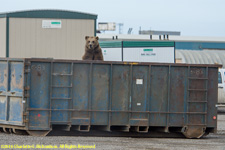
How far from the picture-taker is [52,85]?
1309cm

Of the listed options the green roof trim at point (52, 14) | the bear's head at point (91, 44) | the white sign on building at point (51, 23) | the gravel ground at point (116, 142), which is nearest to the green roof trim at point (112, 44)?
the green roof trim at point (52, 14)

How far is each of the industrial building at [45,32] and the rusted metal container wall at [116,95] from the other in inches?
446

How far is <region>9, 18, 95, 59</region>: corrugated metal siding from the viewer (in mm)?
24625

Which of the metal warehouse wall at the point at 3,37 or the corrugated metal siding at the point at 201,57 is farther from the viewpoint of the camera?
the corrugated metal siding at the point at 201,57

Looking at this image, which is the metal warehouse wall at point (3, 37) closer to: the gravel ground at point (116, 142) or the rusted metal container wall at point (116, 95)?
the rusted metal container wall at point (116, 95)

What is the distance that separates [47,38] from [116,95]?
12.2 m

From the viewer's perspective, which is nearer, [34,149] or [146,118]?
[34,149]

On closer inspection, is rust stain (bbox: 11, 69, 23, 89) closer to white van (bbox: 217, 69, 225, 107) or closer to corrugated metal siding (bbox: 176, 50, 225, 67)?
white van (bbox: 217, 69, 225, 107)

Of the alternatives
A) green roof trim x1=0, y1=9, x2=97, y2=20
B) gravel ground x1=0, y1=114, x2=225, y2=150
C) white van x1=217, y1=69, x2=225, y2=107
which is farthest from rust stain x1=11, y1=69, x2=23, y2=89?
green roof trim x1=0, y1=9, x2=97, y2=20

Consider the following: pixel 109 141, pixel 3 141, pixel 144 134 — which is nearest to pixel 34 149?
pixel 3 141

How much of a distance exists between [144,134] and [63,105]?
2619 millimetres

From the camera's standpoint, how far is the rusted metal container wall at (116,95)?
515 inches

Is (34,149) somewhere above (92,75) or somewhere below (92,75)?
below

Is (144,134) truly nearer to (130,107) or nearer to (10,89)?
(130,107)
